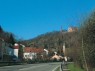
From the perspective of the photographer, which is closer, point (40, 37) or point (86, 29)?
point (86, 29)

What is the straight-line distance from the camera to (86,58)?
25.9m

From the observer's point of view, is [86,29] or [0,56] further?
[0,56]

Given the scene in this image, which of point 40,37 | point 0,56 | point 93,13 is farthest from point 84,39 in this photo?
point 40,37

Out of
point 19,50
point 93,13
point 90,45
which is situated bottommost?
point 90,45

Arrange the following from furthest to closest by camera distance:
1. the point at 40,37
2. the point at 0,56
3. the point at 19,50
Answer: the point at 40,37, the point at 19,50, the point at 0,56

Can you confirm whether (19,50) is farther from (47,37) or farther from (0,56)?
(0,56)

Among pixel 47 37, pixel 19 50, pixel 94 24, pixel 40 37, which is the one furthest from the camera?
pixel 40 37

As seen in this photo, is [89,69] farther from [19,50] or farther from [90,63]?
[19,50]

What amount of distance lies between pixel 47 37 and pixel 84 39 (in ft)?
469

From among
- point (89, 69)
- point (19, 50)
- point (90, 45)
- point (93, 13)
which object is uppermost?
point (19, 50)

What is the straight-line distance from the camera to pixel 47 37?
552 ft

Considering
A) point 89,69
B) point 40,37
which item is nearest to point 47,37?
point 40,37

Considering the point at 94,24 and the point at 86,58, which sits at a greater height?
the point at 94,24

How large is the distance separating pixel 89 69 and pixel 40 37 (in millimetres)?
154842
